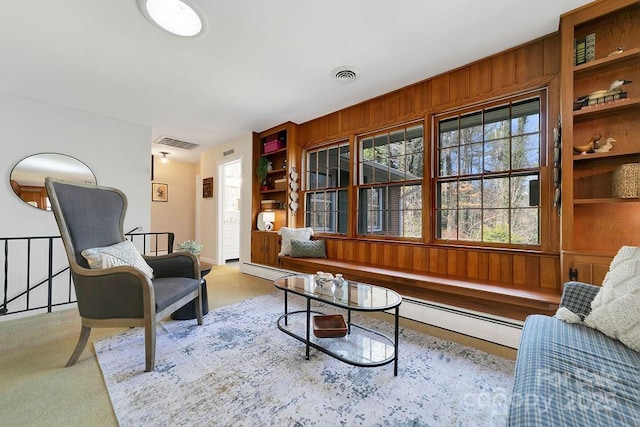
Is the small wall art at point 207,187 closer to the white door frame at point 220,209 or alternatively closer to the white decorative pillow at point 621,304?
the white door frame at point 220,209

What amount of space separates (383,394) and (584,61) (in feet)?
8.90

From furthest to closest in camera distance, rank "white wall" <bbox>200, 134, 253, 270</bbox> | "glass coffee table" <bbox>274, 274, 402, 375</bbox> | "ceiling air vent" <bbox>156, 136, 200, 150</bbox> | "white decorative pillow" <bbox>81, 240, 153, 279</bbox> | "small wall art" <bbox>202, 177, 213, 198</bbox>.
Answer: "small wall art" <bbox>202, 177, 213, 198</bbox> < "ceiling air vent" <bbox>156, 136, 200, 150</bbox> < "white wall" <bbox>200, 134, 253, 270</bbox> < "white decorative pillow" <bbox>81, 240, 153, 279</bbox> < "glass coffee table" <bbox>274, 274, 402, 375</bbox>

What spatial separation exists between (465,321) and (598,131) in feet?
5.89

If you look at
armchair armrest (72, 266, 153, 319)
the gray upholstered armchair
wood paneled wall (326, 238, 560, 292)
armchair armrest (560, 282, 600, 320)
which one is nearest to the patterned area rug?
the gray upholstered armchair

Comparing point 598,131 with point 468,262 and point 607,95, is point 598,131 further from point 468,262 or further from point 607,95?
point 468,262

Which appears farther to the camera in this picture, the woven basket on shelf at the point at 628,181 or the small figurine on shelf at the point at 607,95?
the small figurine on shelf at the point at 607,95

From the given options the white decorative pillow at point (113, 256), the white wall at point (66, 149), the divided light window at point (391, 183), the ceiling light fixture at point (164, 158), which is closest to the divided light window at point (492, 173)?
the divided light window at point (391, 183)

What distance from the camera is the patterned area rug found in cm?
130

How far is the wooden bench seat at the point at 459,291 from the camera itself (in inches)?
74.4

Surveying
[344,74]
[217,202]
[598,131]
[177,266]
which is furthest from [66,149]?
[598,131]

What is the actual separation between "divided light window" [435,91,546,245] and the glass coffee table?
4.10 feet

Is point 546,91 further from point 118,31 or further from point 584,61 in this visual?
point 118,31

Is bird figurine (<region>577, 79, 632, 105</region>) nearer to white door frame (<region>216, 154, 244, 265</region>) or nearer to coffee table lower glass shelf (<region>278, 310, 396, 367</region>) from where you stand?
coffee table lower glass shelf (<region>278, 310, 396, 367</region>)

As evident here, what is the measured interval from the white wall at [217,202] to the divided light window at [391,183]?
207 centimetres
